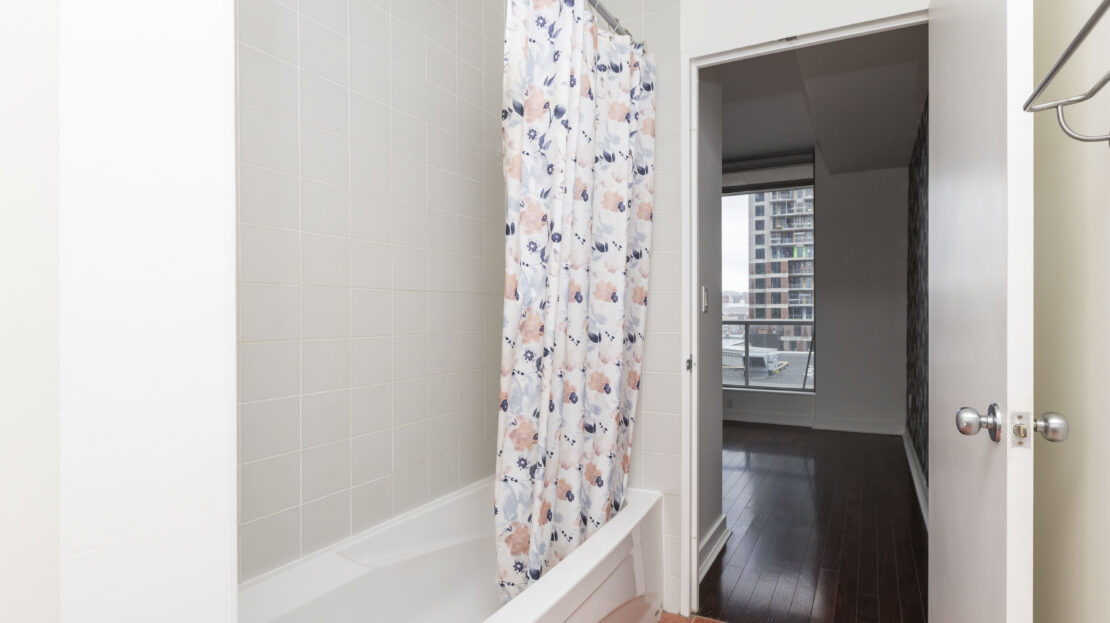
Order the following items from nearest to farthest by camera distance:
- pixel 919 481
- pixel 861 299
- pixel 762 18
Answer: pixel 762 18, pixel 919 481, pixel 861 299

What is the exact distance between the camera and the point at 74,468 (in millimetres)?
547

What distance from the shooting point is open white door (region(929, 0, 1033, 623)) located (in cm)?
89

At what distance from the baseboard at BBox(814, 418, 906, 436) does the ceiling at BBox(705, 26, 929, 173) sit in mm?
2276

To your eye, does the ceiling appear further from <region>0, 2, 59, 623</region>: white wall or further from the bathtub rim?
<region>0, 2, 59, 623</region>: white wall

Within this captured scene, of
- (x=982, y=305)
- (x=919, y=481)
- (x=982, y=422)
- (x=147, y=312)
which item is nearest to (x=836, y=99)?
(x=919, y=481)

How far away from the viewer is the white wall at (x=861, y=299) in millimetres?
5062

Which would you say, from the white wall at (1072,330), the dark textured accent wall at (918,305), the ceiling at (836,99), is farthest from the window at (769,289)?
the white wall at (1072,330)

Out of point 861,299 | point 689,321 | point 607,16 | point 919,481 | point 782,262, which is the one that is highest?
point 607,16

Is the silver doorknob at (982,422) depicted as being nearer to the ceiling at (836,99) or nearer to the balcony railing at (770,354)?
the ceiling at (836,99)

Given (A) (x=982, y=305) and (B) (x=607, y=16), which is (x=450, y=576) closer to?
(A) (x=982, y=305)

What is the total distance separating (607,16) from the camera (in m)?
1.92

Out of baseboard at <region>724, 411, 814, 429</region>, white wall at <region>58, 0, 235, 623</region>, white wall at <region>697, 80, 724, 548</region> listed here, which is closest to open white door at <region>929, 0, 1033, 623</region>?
white wall at <region>697, 80, 724, 548</region>

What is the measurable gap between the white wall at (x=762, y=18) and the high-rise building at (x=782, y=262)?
394 centimetres

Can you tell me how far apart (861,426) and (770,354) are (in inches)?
40.2
